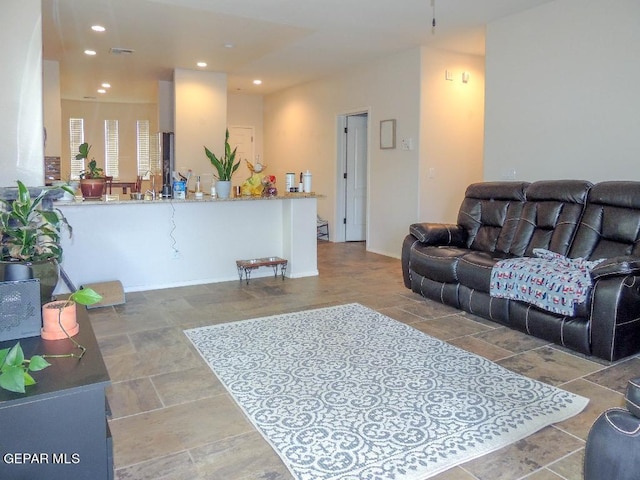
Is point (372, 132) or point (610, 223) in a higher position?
point (372, 132)

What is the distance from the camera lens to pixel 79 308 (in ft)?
6.73

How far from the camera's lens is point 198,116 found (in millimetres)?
7711

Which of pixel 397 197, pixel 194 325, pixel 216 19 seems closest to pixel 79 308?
pixel 194 325

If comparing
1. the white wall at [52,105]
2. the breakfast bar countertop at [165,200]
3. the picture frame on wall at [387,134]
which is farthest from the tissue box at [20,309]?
the white wall at [52,105]

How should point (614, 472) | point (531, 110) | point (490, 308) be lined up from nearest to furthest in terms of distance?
point (614, 472) < point (490, 308) < point (531, 110)

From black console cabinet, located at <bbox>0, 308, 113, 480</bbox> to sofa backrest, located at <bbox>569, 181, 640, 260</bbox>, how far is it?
3.37m

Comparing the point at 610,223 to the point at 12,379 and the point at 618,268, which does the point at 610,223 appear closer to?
the point at 618,268

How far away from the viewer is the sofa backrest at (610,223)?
345 cm

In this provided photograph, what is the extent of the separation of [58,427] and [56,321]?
1.41 ft

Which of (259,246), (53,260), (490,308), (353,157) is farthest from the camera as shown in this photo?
(353,157)

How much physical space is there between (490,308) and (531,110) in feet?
7.43

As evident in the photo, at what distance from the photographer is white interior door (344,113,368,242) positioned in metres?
8.05

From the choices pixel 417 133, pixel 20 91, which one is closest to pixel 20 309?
pixel 20 91

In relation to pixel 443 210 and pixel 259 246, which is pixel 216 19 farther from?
pixel 443 210
